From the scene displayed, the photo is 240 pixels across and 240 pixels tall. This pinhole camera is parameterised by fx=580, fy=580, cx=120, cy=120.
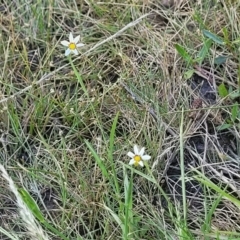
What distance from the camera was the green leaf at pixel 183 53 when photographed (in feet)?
5.36

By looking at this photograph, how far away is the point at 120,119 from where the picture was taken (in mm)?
1602

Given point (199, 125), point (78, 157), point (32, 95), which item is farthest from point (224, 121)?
point (32, 95)

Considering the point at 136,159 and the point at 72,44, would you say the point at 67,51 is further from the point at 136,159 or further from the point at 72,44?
the point at 136,159

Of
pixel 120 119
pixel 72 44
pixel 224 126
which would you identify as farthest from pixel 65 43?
pixel 224 126

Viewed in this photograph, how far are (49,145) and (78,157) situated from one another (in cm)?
9

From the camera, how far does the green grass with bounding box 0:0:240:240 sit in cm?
140

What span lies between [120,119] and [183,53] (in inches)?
10.4

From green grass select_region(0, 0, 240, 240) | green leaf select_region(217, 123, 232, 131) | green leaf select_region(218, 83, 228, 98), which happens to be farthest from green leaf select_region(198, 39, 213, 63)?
green leaf select_region(217, 123, 232, 131)

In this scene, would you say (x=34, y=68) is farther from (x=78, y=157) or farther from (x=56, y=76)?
(x=78, y=157)

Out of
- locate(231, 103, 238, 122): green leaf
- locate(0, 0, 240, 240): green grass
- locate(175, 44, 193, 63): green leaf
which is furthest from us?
locate(175, 44, 193, 63): green leaf

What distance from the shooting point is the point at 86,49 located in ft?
5.81

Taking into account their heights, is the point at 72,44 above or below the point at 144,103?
above

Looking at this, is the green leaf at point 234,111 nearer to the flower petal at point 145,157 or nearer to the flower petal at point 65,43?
the flower petal at point 145,157

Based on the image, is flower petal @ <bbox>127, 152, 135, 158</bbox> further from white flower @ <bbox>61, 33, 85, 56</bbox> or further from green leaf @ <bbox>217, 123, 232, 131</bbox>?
white flower @ <bbox>61, 33, 85, 56</bbox>
